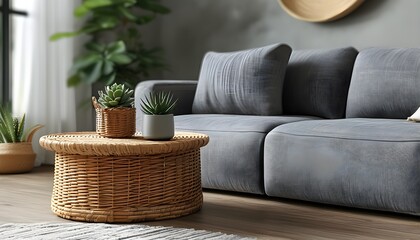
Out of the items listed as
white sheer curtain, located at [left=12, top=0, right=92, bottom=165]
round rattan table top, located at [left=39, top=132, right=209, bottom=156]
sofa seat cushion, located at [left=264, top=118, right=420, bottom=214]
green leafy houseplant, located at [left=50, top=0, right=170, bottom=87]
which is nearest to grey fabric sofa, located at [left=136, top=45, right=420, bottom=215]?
sofa seat cushion, located at [left=264, top=118, right=420, bottom=214]

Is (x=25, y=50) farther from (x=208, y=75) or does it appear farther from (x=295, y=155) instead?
(x=295, y=155)

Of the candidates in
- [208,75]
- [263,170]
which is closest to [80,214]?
[263,170]

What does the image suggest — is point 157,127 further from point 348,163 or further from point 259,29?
point 259,29

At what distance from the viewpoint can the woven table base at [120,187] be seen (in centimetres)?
234

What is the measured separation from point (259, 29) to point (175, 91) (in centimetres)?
90

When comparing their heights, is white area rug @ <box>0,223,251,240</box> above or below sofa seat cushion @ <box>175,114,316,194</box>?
below

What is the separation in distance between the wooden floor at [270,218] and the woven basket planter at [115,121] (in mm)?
379

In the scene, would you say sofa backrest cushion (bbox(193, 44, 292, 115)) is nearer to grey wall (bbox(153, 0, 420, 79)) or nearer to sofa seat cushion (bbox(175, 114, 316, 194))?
sofa seat cushion (bbox(175, 114, 316, 194))

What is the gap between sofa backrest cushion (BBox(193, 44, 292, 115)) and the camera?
334cm

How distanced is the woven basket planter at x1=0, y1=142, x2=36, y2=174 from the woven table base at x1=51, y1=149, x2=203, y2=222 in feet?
4.67

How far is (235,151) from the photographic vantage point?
2932 mm

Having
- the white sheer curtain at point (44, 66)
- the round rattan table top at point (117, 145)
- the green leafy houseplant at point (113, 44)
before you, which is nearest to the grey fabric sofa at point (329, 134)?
the round rattan table top at point (117, 145)

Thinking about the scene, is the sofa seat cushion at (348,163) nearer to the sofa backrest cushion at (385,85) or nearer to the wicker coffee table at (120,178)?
the sofa backrest cushion at (385,85)

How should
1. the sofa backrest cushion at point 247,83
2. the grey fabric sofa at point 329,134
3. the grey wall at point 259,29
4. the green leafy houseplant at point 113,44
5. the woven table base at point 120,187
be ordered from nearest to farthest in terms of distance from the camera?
1. the woven table base at point 120,187
2. the grey fabric sofa at point 329,134
3. the sofa backrest cushion at point 247,83
4. the grey wall at point 259,29
5. the green leafy houseplant at point 113,44
